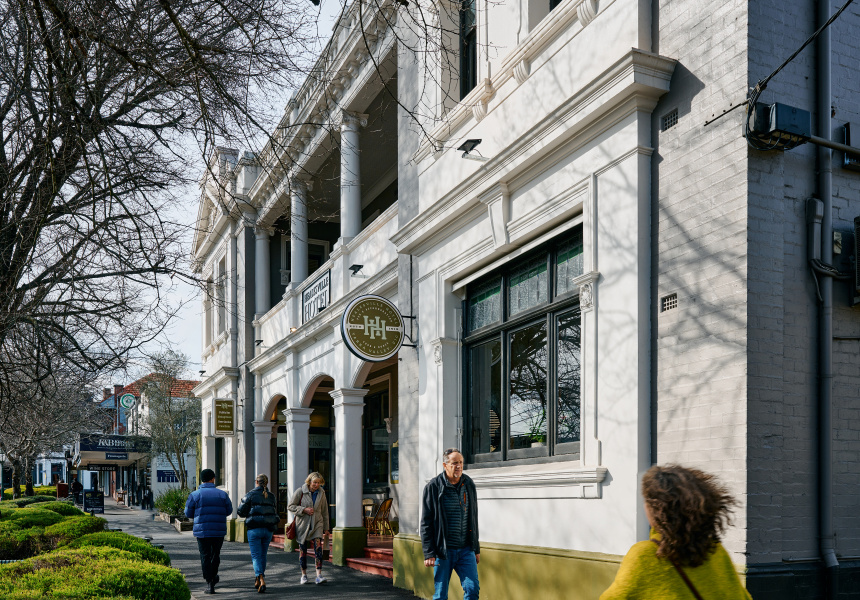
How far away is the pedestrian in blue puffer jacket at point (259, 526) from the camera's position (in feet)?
40.8

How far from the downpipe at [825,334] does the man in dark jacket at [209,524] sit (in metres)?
8.22

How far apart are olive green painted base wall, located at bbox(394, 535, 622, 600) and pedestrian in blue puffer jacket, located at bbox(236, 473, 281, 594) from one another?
2.49m

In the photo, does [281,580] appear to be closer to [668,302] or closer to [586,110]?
[668,302]

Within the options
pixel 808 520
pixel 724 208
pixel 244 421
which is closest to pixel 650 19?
pixel 724 208

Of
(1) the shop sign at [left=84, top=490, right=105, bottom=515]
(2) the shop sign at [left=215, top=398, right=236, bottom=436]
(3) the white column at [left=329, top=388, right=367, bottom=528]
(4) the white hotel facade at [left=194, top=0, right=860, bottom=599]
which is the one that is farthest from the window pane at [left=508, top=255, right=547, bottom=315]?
(1) the shop sign at [left=84, top=490, right=105, bottom=515]

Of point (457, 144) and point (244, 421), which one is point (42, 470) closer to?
point (244, 421)

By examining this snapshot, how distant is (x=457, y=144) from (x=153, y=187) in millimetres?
3700

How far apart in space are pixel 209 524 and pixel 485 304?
4.93m

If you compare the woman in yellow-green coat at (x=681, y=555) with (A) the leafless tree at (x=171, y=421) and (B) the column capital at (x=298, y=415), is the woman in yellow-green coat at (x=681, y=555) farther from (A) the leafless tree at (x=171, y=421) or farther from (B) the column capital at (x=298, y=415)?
(A) the leafless tree at (x=171, y=421)

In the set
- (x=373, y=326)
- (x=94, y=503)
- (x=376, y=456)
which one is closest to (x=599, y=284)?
(x=373, y=326)

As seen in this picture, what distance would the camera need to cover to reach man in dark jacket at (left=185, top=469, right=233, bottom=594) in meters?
12.3

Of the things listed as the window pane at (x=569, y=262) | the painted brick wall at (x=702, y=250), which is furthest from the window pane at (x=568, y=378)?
the painted brick wall at (x=702, y=250)

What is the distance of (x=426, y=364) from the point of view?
467 inches

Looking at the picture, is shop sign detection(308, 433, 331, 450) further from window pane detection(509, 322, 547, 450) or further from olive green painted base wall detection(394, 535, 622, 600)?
window pane detection(509, 322, 547, 450)
